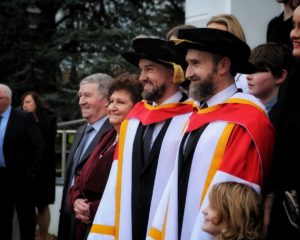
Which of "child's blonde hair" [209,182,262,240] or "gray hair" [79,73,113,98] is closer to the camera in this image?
"child's blonde hair" [209,182,262,240]

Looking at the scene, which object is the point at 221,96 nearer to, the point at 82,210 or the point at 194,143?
the point at 194,143

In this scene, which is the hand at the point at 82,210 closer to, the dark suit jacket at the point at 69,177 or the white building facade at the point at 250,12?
the dark suit jacket at the point at 69,177

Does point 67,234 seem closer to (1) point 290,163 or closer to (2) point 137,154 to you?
(2) point 137,154

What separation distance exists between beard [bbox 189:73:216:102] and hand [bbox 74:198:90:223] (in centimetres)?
165

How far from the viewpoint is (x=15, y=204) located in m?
8.91

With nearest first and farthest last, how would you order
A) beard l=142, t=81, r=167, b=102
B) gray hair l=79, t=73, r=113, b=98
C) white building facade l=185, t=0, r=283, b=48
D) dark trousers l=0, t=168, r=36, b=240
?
beard l=142, t=81, r=167, b=102, gray hair l=79, t=73, r=113, b=98, white building facade l=185, t=0, r=283, b=48, dark trousers l=0, t=168, r=36, b=240

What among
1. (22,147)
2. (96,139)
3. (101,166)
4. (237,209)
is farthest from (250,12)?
(237,209)

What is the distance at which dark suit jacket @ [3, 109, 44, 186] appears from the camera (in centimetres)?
867

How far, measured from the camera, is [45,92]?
1455 cm

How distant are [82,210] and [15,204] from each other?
145 inches

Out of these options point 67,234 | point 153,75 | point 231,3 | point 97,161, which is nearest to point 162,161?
point 153,75

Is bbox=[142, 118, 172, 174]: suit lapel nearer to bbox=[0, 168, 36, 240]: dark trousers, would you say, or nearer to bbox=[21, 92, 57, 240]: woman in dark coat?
bbox=[0, 168, 36, 240]: dark trousers

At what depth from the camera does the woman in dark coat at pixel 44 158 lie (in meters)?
9.62

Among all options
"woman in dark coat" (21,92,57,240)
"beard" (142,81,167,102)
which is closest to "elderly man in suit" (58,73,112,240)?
"beard" (142,81,167,102)
